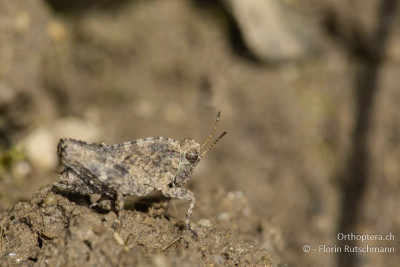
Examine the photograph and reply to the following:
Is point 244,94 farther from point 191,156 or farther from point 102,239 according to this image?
point 102,239

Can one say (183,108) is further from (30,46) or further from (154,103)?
(30,46)

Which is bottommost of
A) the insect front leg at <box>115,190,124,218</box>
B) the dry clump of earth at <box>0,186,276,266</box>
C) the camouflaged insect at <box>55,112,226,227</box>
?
the dry clump of earth at <box>0,186,276,266</box>

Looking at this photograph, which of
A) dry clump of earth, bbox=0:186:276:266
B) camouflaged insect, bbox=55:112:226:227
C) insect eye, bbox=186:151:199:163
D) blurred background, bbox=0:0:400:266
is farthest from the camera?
blurred background, bbox=0:0:400:266

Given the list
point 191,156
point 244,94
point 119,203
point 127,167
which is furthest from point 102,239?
point 244,94

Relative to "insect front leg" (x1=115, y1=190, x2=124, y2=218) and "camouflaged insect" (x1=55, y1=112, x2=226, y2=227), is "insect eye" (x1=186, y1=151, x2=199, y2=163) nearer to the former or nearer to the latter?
"camouflaged insect" (x1=55, y1=112, x2=226, y2=227)

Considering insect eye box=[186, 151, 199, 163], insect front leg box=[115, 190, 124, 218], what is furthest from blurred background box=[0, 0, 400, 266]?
insect front leg box=[115, 190, 124, 218]

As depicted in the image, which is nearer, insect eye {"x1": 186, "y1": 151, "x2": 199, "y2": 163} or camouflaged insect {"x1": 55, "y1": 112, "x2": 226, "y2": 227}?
camouflaged insect {"x1": 55, "y1": 112, "x2": 226, "y2": 227}
